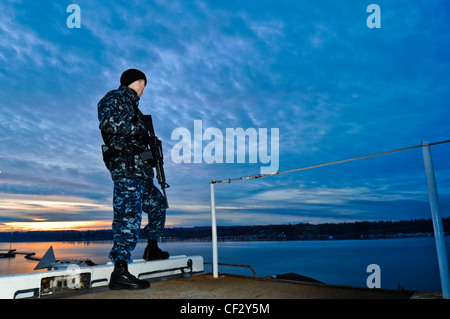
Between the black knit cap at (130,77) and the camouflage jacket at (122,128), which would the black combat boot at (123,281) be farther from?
the black knit cap at (130,77)

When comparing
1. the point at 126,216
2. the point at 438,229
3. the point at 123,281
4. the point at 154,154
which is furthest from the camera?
the point at 154,154

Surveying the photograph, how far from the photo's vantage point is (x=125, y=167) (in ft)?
8.97

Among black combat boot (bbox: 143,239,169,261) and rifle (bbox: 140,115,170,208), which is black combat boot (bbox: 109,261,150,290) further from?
rifle (bbox: 140,115,170,208)

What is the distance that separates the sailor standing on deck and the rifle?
0.25 ft

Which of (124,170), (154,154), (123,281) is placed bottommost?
(123,281)

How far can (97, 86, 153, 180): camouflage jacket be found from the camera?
268cm

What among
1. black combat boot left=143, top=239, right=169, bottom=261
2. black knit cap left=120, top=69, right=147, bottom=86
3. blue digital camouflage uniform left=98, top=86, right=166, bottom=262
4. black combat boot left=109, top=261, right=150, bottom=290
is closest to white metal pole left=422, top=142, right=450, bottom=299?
black combat boot left=109, top=261, right=150, bottom=290

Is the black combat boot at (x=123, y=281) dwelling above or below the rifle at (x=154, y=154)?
below

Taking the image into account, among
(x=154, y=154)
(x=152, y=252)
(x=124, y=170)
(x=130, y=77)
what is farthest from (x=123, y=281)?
(x=130, y=77)

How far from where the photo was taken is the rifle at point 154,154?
296 cm

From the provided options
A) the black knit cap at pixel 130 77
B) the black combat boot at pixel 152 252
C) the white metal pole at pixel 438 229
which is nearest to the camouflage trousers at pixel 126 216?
the black combat boot at pixel 152 252

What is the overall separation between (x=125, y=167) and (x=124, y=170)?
32 mm

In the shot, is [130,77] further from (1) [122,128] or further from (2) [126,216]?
(2) [126,216]
